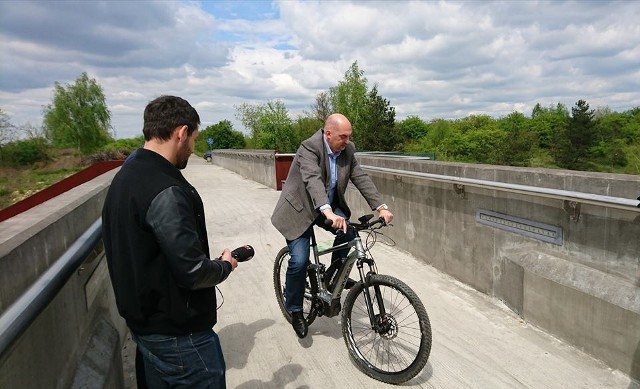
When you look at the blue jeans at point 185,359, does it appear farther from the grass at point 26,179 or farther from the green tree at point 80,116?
the green tree at point 80,116

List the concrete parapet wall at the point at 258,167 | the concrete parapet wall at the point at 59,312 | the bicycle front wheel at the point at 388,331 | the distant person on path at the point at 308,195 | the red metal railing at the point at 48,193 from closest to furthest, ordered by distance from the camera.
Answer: the concrete parapet wall at the point at 59,312 < the bicycle front wheel at the point at 388,331 < the distant person on path at the point at 308,195 < the red metal railing at the point at 48,193 < the concrete parapet wall at the point at 258,167

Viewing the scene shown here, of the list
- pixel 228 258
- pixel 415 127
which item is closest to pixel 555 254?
pixel 228 258

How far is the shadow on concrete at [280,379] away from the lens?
329cm

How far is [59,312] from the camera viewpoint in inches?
86.7

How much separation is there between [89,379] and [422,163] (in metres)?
5.26

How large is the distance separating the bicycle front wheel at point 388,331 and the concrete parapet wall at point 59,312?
1721 millimetres

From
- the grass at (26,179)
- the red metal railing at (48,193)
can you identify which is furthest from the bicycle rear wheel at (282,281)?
the grass at (26,179)

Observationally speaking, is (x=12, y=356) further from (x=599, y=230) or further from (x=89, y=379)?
(x=599, y=230)

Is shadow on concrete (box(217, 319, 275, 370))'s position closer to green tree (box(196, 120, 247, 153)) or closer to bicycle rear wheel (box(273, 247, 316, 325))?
Answer: bicycle rear wheel (box(273, 247, 316, 325))

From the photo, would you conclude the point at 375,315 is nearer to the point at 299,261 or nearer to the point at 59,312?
the point at 299,261

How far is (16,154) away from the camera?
26344 millimetres

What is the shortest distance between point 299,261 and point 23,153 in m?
31.6

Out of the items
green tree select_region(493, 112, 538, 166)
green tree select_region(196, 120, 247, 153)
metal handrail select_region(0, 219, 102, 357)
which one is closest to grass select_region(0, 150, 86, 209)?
metal handrail select_region(0, 219, 102, 357)

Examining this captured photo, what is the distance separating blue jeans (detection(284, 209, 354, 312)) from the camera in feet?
12.2
